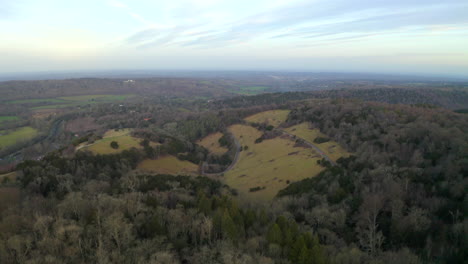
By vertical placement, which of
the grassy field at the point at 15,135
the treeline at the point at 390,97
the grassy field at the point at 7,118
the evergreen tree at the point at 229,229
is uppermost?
the treeline at the point at 390,97

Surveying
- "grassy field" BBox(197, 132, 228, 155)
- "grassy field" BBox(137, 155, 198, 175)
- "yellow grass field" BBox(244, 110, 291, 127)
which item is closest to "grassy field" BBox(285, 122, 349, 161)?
"yellow grass field" BBox(244, 110, 291, 127)

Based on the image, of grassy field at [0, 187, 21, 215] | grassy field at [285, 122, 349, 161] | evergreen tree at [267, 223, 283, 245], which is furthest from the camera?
grassy field at [285, 122, 349, 161]

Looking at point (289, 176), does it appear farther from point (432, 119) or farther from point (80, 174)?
point (80, 174)

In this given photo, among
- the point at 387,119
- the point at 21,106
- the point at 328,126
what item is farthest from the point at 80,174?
the point at 21,106

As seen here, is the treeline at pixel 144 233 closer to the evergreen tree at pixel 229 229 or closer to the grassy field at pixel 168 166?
the evergreen tree at pixel 229 229

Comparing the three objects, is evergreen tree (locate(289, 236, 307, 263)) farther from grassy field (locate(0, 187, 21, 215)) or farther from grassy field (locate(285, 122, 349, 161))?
grassy field (locate(285, 122, 349, 161))

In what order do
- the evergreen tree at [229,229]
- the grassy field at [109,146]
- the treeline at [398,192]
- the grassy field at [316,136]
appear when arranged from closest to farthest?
the evergreen tree at [229,229]
the treeline at [398,192]
the grassy field at [109,146]
the grassy field at [316,136]

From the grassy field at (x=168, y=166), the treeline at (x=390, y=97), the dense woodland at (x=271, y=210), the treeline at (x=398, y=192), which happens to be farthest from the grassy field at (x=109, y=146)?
the treeline at (x=390, y=97)
